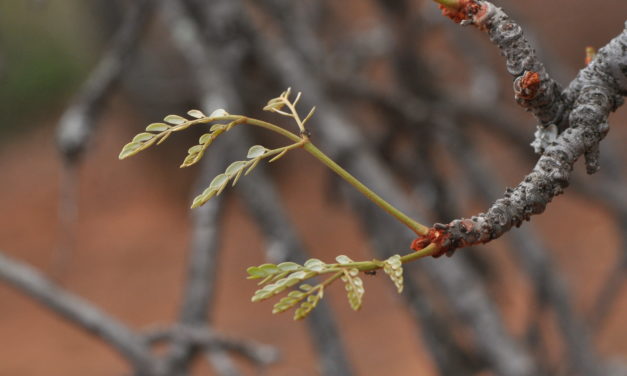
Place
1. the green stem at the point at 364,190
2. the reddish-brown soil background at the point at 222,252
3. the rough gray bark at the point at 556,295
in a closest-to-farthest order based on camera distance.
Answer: the green stem at the point at 364,190 → the rough gray bark at the point at 556,295 → the reddish-brown soil background at the point at 222,252

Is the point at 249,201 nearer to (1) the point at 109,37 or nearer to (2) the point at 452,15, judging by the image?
(2) the point at 452,15

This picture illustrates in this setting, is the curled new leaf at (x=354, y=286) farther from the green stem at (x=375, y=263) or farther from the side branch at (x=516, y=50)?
the side branch at (x=516, y=50)

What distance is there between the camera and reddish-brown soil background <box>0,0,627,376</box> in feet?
11.4

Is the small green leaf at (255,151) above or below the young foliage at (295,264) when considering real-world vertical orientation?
above

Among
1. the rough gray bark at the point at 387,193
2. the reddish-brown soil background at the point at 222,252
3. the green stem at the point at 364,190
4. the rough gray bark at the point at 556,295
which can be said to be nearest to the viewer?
the green stem at the point at 364,190

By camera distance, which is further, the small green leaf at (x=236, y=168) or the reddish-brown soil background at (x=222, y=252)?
the reddish-brown soil background at (x=222, y=252)

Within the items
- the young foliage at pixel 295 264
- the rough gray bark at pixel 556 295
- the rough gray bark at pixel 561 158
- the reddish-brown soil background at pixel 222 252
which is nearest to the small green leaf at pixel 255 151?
the young foliage at pixel 295 264

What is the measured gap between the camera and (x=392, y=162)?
Answer: 210 centimetres

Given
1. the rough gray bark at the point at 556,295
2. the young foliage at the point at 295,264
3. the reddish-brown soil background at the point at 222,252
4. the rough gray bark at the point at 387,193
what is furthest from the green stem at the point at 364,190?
the reddish-brown soil background at the point at 222,252

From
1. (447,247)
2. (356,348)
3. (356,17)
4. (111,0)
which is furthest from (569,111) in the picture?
(356,17)

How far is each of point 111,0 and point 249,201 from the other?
2.85 metres

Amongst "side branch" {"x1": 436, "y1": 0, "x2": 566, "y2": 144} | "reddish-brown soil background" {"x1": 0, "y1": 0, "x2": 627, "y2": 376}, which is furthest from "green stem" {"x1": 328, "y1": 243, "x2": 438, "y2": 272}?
"reddish-brown soil background" {"x1": 0, "y1": 0, "x2": 627, "y2": 376}

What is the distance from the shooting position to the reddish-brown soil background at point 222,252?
3.48 m

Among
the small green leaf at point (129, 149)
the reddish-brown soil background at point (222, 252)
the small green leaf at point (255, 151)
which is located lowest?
the small green leaf at point (255, 151)
